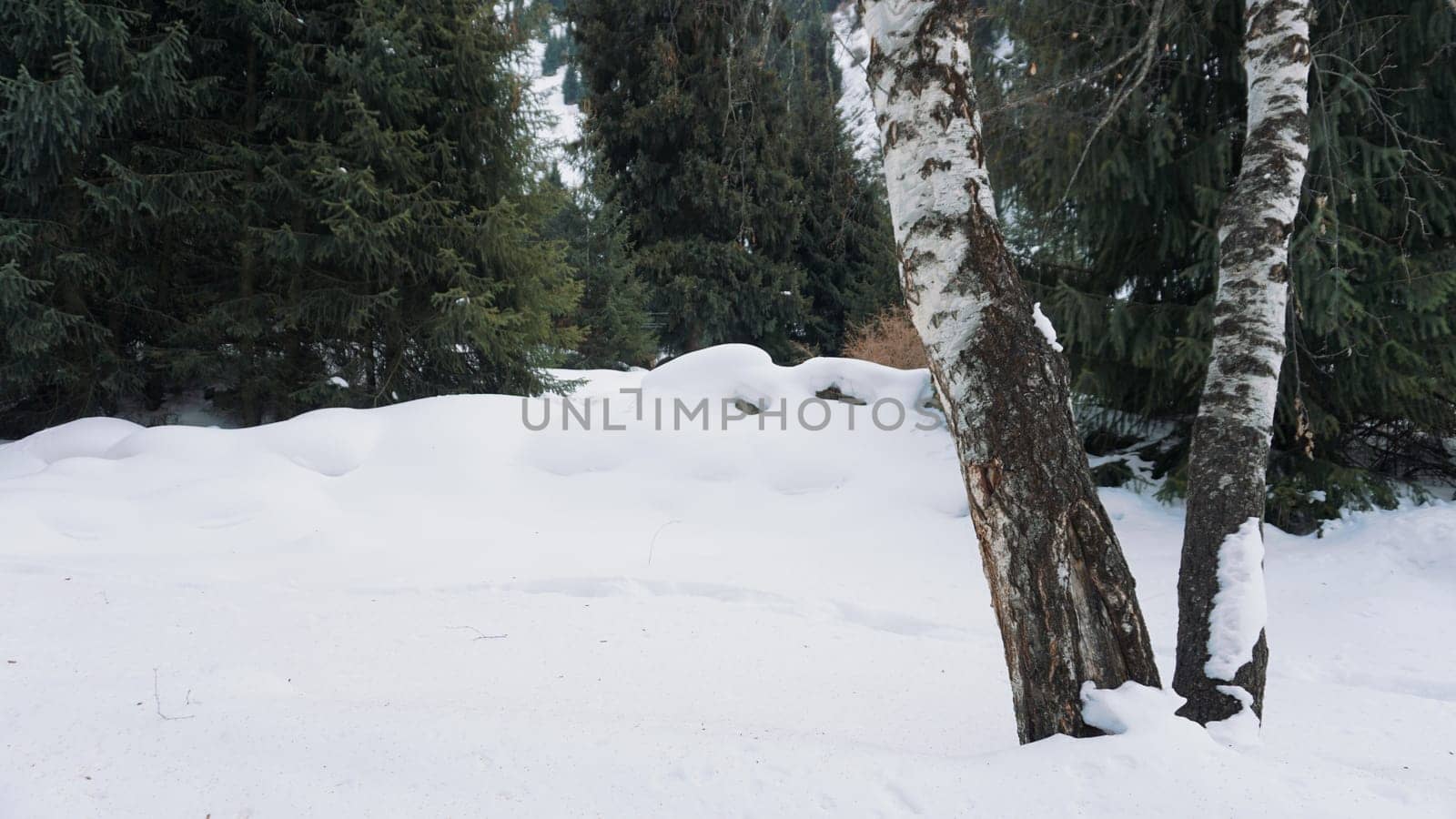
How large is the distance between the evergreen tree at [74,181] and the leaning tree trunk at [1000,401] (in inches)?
266

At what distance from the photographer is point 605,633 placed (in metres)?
3.24

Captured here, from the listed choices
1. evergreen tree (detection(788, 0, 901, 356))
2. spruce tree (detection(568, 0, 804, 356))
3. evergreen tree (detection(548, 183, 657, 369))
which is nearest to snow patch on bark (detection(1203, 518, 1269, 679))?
evergreen tree (detection(548, 183, 657, 369))

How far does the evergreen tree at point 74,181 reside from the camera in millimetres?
5727

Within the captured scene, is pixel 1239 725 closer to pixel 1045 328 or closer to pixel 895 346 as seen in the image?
pixel 1045 328

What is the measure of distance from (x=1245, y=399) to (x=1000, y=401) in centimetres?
98

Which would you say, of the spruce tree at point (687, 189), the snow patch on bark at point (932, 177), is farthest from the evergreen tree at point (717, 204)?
the snow patch on bark at point (932, 177)

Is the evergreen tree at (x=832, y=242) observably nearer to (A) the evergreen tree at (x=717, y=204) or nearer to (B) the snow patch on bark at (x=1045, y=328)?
(A) the evergreen tree at (x=717, y=204)

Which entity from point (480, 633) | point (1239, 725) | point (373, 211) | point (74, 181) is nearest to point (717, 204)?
point (373, 211)

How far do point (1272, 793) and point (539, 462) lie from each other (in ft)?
16.8

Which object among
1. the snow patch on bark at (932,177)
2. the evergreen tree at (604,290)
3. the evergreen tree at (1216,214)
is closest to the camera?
the snow patch on bark at (932,177)

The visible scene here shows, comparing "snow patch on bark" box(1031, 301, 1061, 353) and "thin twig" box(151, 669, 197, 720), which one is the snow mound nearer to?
"snow patch on bark" box(1031, 301, 1061, 353)

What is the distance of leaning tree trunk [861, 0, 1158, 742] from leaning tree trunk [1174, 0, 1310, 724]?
400 millimetres

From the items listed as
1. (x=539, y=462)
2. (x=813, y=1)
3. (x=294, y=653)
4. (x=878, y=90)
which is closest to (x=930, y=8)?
(x=878, y=90)

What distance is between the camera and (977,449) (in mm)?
1908
